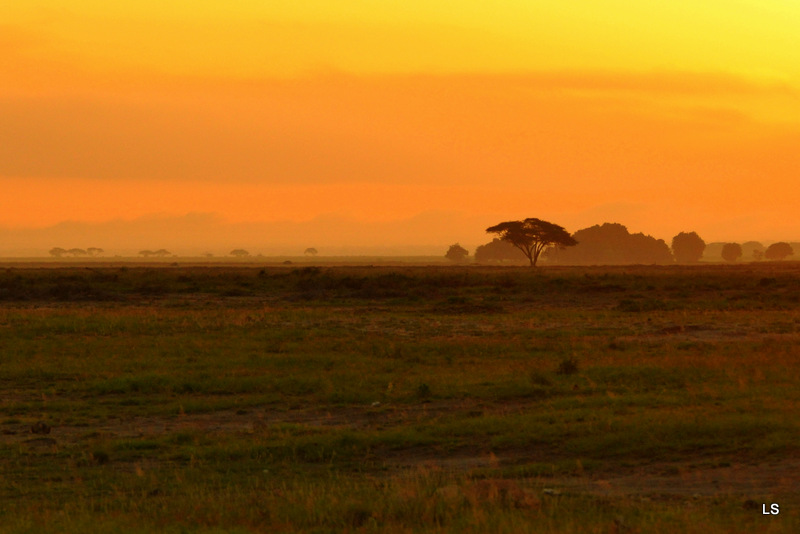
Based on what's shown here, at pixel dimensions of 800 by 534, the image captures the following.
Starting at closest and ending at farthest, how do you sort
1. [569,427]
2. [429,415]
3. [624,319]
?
[569,427] → [429,415] → [624,319]

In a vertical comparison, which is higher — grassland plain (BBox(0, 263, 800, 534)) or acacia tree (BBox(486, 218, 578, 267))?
acacia tree (BBox(486, 218, 578, 267))

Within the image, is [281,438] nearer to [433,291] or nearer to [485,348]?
[485,348]

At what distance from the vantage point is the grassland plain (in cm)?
1172

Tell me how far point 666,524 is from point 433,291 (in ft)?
165

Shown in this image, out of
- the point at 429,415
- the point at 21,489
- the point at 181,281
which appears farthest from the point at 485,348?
the point at 181,281

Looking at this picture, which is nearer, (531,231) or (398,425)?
(398,425)

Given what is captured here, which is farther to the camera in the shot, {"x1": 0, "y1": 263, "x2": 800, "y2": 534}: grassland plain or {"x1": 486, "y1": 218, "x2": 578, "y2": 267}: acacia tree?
{"x1": 486, "y1": 218, "x2": 578, "y2": 267}: acacia tree

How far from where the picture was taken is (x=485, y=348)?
2955cm

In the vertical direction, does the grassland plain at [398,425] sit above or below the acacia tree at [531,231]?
below

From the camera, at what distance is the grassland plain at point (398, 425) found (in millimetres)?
11719

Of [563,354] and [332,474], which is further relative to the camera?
[563,354]

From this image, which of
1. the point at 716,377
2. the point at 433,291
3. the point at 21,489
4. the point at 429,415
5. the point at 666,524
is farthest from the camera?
the point at 433,291

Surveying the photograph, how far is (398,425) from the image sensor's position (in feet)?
59.3

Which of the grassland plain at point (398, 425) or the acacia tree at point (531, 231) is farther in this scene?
the acacia tree at point (531, 231)
